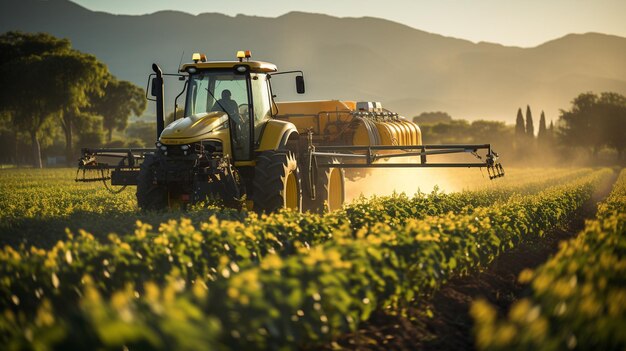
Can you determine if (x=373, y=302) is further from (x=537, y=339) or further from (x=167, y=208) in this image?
(x=167, y=208)

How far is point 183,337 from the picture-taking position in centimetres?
418

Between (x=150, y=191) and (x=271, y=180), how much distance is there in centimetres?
215

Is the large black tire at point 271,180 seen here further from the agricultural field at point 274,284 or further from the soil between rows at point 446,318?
the soil between rows at point 446,318

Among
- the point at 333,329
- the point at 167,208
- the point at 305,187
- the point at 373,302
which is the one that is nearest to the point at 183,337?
the point at 333,329

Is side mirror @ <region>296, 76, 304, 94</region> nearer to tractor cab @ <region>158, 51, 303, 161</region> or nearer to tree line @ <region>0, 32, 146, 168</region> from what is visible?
tractor cab @ <region>158, 51, 303, 161</region>

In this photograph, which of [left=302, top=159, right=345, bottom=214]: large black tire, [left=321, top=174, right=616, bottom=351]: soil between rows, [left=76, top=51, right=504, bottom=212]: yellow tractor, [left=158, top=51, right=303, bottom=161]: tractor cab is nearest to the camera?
[left=321, top=174, right=616, bottom=351]: soil between rows

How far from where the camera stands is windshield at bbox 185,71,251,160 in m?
14.9

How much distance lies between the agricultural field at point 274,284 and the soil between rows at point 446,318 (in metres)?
0.04

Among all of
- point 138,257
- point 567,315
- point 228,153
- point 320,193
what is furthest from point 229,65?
point 567,315

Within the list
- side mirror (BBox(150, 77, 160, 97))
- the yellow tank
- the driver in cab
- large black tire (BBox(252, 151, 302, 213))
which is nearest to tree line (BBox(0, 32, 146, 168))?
the yellow tank

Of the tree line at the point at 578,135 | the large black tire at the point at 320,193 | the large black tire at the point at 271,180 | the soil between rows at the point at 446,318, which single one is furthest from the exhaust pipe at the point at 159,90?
the tree line at the point at 578,135

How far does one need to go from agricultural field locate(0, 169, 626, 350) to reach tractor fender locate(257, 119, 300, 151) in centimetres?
272

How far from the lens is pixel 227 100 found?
49.3ft

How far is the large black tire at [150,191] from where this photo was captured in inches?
546
